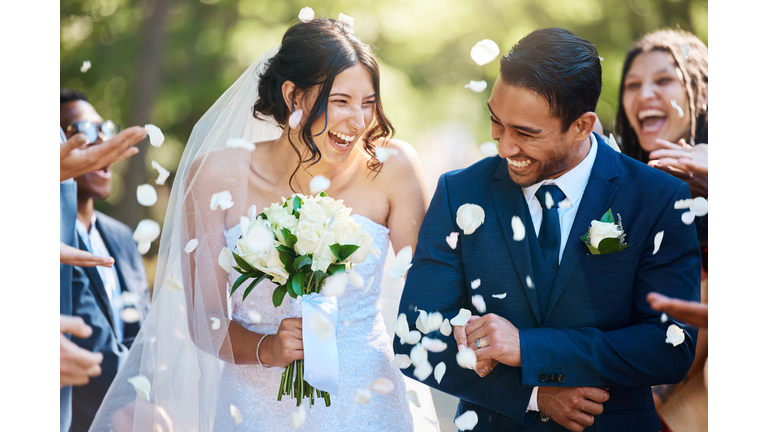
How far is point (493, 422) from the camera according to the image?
198 centimetres

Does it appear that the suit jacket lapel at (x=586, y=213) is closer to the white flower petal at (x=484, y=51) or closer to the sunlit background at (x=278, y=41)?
the white flower petal at (x=484, y=51)

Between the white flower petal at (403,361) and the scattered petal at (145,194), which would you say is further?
the scattered petal at (145,194)

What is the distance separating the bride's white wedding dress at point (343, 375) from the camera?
2.18 metres

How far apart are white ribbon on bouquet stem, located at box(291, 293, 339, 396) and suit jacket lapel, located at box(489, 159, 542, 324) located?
0.66 meters

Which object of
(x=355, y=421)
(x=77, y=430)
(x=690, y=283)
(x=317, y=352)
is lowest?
(x=77, y=430)

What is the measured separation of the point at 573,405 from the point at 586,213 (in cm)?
65

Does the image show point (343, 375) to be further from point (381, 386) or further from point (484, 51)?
point (484, 51)

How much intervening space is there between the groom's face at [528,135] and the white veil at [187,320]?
1.03m

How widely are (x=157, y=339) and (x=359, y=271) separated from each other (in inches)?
33.5

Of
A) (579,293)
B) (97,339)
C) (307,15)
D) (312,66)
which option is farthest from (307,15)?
(97,339)

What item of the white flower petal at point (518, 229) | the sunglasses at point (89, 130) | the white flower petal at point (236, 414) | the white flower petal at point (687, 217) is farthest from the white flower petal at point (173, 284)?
the white flower petal at point (687, 217)

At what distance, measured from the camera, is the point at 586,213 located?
6.42 ft
